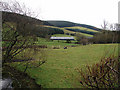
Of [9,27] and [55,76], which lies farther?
[55,76]

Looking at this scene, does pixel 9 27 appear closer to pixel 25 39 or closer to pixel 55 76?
pixel 25 39

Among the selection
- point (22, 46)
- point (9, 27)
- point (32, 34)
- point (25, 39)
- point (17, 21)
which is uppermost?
point (17, 21)

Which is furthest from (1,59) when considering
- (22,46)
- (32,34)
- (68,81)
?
(68,81)

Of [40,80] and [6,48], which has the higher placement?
[6,48]

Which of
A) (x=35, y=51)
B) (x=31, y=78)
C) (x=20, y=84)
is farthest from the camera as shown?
(x=35, y=51)

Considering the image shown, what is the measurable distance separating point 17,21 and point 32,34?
135cm

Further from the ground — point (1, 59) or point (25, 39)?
point (25, 39)

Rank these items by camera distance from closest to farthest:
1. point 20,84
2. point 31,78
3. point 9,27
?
1. point 20,84
2. point 9,27
3. point 31,78

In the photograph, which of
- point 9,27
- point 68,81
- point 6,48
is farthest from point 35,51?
point 68,81

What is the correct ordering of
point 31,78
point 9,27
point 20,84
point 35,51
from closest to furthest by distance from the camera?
point 20,84, point 9,27, point 31,78, point 35,51

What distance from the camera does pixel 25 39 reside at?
21.0 feet

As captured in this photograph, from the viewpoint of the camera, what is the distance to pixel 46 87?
17.7 ft

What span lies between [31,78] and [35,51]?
2146 mm

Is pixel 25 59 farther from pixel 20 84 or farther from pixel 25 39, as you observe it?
pixel 20 84
